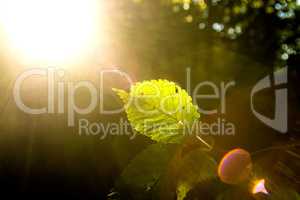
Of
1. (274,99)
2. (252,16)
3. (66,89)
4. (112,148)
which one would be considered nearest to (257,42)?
(252,16)

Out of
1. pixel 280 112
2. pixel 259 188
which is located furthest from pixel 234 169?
pixel 280 112

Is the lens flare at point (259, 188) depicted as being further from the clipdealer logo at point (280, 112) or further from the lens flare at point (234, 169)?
the clipdealer logo at point (280, 112)

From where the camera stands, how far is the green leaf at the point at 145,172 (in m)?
0.38

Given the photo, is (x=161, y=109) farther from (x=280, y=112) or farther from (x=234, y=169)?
(x=280, y=112)

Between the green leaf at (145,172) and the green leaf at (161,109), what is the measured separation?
15mm

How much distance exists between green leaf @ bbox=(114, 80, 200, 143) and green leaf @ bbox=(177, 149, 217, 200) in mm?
20

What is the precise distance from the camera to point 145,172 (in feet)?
1.27

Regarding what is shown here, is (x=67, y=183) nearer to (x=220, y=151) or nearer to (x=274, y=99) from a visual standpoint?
(x=274, y=99)

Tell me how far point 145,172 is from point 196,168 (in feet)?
0.15

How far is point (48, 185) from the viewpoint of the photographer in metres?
1.85

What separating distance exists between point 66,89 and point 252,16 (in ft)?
12.5

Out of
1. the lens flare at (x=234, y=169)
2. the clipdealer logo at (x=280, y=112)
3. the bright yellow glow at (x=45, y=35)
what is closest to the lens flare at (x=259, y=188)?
the lens flare at (x=234, y=169)

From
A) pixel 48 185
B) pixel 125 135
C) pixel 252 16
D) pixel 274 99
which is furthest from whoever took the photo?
pixel 252 16

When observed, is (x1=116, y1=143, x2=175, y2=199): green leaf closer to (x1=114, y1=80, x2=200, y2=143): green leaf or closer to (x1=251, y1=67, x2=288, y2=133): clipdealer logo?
(x1=114, y1=80, x2=200, y2=143): green leaf
